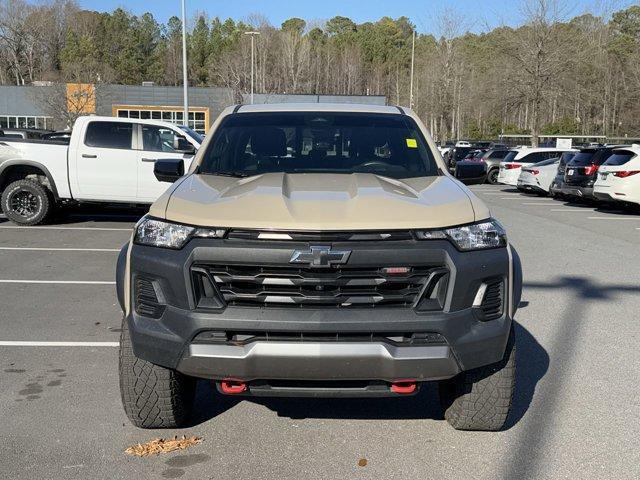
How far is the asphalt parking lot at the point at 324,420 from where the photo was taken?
3.73m

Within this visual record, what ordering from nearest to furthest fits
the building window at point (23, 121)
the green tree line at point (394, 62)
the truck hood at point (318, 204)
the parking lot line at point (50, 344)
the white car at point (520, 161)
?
the truck hood at point (318, 204) < the parking lot line at point (50, 344) < the white car at point (520, 161) < the green tree line at point (394, 62) < the building window at point (23, 121)

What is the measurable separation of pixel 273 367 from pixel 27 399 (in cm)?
211

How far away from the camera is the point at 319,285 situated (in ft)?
11.2

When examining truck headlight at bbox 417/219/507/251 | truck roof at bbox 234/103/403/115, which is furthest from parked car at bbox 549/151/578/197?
truck headlight at bbox 417/219/507/251

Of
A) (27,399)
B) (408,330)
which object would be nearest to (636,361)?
(408,330)

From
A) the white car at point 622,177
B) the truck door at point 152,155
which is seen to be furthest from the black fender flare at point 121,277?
the white car at point 622,177

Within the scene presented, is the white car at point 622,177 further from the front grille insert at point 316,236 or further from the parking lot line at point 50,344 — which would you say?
the front grille insert at point 316,236

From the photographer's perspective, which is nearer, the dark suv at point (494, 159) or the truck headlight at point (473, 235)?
the truck headlight at point (473, 235)

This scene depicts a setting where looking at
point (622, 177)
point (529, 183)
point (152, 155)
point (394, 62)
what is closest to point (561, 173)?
point (529, 183)

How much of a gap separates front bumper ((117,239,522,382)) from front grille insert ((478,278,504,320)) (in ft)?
0.17

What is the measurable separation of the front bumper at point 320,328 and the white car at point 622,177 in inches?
570

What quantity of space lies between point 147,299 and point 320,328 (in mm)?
910

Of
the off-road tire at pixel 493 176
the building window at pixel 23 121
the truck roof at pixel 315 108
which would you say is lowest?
the off-road tire at pixel 493 176

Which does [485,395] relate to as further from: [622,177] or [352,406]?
[622,177]
